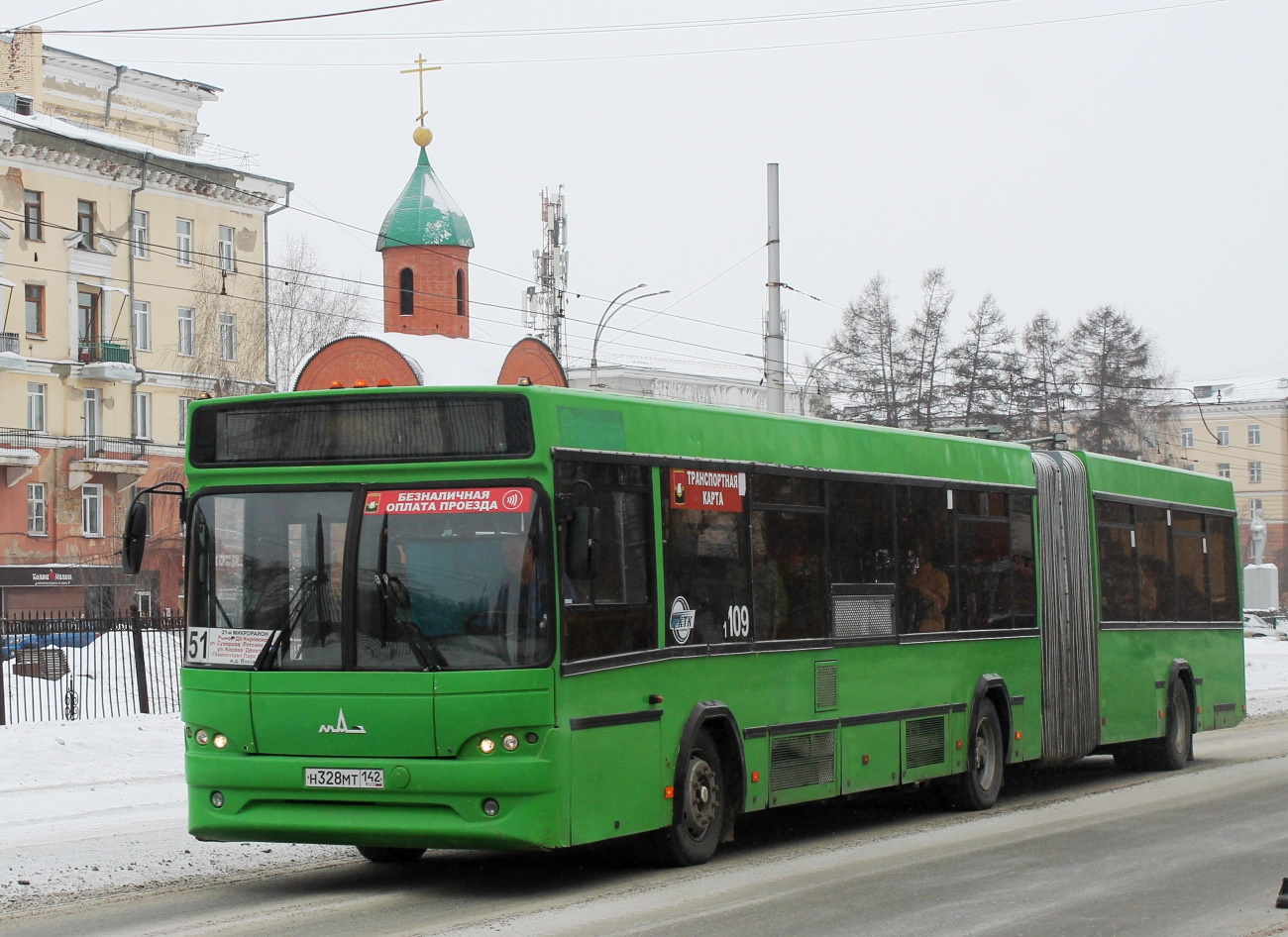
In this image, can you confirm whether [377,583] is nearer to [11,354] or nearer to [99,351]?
[11,354]

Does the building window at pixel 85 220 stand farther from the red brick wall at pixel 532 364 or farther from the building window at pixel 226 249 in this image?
the red brick wall at pixel 532 364

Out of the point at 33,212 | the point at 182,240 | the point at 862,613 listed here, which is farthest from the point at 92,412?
the point at 862,613

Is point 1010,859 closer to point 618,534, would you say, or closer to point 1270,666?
point 618,534

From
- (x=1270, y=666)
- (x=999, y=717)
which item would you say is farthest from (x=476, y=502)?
(x=1270, y=666)

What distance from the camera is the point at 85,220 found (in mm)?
57781

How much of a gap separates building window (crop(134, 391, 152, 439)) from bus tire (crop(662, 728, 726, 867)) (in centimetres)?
5128

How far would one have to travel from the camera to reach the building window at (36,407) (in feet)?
184

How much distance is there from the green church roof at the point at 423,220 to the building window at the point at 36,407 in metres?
15.8

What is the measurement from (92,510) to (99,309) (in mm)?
6418

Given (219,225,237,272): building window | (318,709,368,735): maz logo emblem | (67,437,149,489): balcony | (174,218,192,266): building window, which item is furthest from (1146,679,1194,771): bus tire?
(219,225,237,272): building window

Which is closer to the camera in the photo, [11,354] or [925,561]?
[925,561]

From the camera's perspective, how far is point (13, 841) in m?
12.1

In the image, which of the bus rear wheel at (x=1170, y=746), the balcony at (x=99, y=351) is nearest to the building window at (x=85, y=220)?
the balcony at (x=99, y=351)

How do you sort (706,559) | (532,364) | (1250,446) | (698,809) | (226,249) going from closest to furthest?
(698,809)
(706,559)
(532,364)
(226,249)
(1250,446)
